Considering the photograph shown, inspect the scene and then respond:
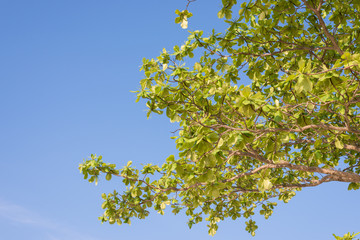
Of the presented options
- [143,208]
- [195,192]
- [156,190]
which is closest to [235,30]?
[195,192]

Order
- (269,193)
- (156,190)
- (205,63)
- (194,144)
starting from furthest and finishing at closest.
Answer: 1. (269,193)
2. (156,190)
3. (205,63)
4. (194,144)

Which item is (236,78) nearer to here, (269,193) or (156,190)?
(156,190)

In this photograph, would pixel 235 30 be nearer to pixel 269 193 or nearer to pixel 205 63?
pixel 205 63

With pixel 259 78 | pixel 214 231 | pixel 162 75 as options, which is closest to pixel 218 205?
pixel 214 231

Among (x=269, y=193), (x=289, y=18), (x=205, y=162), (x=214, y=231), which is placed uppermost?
(x=289, y=18)

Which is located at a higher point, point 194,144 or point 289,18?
point 289,18

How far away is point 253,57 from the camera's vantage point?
7762 millimetres

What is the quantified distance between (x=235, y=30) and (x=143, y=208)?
16.6 ft

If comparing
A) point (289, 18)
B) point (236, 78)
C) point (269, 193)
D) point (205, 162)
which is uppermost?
point (289, 18)

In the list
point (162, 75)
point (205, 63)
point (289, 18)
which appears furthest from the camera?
point (205, 63)

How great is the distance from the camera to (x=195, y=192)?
7859 millimetres

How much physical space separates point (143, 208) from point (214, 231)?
8.95ft

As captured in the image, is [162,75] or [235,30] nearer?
[162,75]

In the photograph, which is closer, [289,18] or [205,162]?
[205,162]
